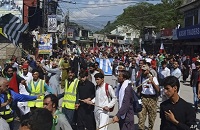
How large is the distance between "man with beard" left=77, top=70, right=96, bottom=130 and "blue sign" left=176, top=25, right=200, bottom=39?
77.3 feet

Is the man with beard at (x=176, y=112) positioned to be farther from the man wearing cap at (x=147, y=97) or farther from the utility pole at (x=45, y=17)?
the utility pole at (x=45, y=17)

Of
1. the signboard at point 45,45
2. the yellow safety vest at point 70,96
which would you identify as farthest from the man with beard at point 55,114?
the signboard at point 45,45

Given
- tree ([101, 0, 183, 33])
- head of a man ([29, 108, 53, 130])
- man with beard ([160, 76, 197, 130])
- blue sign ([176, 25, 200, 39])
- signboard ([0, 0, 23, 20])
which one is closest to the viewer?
head of a man ([29, 108, 53, 130])

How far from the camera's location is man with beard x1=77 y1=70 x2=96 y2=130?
26.7ft

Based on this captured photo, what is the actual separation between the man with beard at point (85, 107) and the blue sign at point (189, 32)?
2357cm

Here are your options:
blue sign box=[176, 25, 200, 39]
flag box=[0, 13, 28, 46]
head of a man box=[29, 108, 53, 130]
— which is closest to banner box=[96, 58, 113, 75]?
blue sign box=[176, 25, 200, 39]

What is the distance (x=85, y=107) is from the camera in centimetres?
824

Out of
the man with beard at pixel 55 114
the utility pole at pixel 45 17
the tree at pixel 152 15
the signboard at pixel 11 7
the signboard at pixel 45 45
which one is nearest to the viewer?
the man with beard at pixel 55 114

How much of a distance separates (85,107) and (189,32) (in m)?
26.4

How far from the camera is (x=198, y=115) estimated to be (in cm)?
1197

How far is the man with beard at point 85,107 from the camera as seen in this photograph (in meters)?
8.12

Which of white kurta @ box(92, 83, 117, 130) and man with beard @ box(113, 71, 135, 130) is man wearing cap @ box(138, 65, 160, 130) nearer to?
white kurta @ box(92, 83, 117, 130)

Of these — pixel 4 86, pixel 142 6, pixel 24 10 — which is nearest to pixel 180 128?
pixel 4 86

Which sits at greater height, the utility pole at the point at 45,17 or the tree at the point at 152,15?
the tree at the point at 152,15
